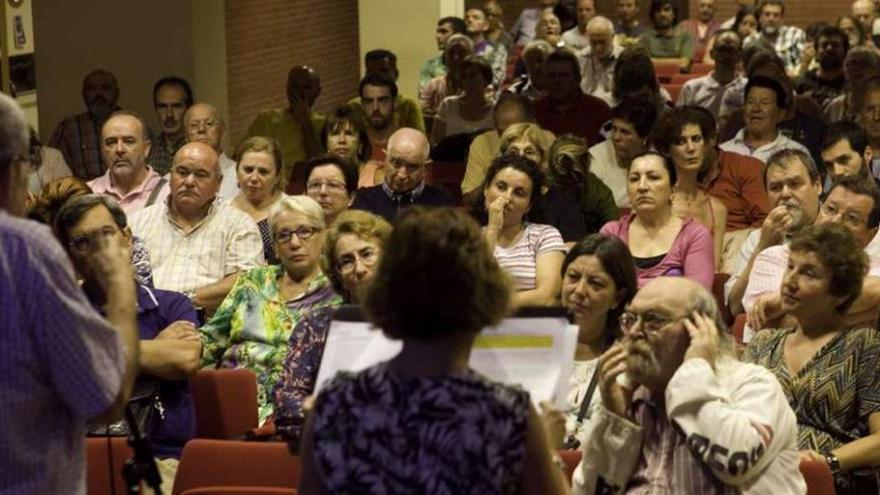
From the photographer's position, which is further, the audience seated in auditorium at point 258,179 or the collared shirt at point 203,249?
the audience seated in auditorium at point 258,179

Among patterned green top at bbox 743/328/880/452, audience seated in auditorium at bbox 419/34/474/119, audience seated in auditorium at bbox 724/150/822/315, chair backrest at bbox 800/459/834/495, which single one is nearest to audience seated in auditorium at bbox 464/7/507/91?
audience seated in auditorium at bbox 419/34/474/119

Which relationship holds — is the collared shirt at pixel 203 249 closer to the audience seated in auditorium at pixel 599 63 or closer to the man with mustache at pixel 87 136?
the man with mustache at pixel 87 136

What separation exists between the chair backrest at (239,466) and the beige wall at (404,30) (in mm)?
9345

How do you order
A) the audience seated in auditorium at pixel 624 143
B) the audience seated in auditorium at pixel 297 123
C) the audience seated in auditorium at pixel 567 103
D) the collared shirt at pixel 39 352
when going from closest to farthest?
the collared shirt at pixel 39 352, the audience seated in auditorium at pixel 624 143, the audience seated in auditorium at pixel 297 123, the audience seated in auditorium at pixel 567 103

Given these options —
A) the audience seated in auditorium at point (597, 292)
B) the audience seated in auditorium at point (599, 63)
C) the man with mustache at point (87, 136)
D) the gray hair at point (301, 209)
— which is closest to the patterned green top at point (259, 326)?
the gray hair at point (301, 209)

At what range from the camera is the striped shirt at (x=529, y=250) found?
5.93 metres

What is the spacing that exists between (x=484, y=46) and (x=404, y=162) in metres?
7.27

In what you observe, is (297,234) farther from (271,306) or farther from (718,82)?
(718,82)

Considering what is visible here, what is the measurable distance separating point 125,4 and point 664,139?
460 centimetres

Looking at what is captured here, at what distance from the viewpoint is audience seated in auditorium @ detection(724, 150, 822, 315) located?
5.62 metres

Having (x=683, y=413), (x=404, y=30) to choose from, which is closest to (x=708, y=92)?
(x=404, y=30)

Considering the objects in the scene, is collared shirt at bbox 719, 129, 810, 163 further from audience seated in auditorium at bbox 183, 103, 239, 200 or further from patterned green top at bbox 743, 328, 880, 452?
patterned green top at bbox 743, 328, 880, 452

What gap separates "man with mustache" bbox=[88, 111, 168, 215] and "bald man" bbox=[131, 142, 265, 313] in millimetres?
557

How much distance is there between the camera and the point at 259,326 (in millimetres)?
5090
